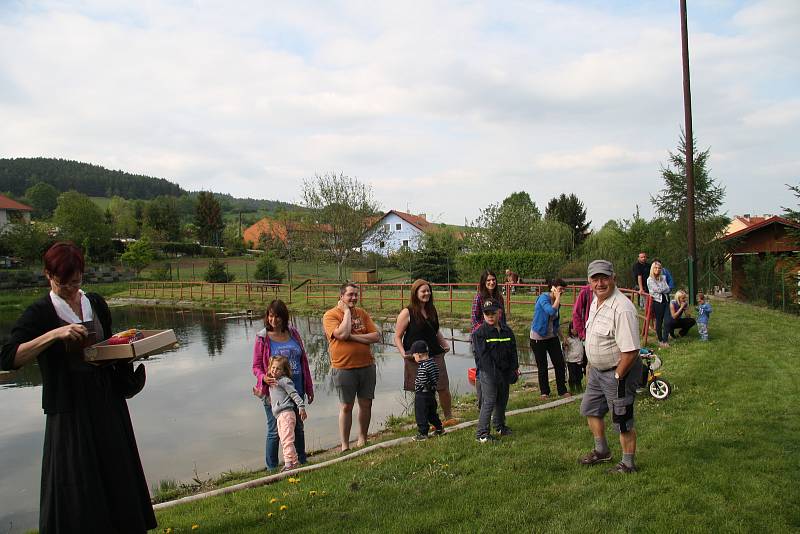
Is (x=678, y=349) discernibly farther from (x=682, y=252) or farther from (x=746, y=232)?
(x=746, y=232)

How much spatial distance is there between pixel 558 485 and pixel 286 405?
2727 millimetres

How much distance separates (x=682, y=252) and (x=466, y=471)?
68.3ft

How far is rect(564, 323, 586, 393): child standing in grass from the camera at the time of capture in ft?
26.3

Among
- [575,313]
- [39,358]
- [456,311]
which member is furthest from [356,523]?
[456,311]

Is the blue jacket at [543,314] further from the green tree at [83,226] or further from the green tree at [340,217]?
the green tree at [83,226]

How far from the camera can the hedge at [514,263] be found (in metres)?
29.9

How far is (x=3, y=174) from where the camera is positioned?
121812 mm

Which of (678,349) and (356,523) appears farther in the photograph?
(678,349)

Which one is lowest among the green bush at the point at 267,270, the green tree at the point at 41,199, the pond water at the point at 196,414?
the pond water at the point at 196,414

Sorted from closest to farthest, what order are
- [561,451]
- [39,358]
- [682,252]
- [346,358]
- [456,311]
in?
[39,358], [561,451], [346,358], [456,311], [682,252]

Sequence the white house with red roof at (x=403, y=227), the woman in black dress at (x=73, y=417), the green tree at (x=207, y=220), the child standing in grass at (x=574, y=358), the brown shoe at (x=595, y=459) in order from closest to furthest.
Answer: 1. the woman in black dress at (x=73, y=417)
2. the brown shoe at (x=595, y=459)
3. the child standing in grass at (x=574, y=358)
4. the white house with red roof at (x=403, y=227)
5. the green tree at (x=207, y=220)

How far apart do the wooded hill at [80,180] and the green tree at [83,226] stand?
55.2 m

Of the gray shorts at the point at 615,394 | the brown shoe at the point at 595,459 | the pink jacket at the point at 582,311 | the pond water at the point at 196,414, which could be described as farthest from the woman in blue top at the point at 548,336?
the gray shorts at the point at 615,394

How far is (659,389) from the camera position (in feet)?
22.9
